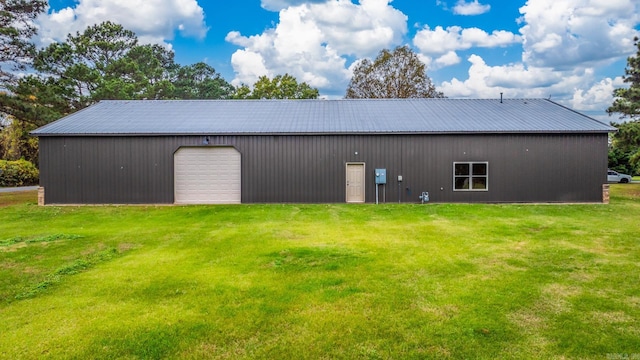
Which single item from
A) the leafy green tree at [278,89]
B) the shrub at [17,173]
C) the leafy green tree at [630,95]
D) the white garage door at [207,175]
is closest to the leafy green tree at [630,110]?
the leafy green tree at [630,95]

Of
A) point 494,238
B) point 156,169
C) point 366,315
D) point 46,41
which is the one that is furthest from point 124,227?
point 46,41

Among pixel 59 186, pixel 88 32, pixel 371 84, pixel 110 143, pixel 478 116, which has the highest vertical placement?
pixel 88 32

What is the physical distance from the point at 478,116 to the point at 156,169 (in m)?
14.0

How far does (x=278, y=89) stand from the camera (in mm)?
37688

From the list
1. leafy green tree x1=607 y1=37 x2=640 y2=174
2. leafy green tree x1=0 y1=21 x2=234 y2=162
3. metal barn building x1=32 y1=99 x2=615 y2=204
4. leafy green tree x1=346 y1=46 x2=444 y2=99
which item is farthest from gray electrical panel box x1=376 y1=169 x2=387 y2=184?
leafy green tree x1=0 y1=21 x2=234 y2=162

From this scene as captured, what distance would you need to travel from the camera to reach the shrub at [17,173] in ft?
81.9

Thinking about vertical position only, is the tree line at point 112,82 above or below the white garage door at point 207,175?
above

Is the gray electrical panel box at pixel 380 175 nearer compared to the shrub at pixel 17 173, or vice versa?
the gray electrical panel box at pixel 380 175

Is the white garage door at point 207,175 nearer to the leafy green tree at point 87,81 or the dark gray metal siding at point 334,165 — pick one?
the dark gray metal siding at point 334,165

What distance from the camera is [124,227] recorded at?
10.6 metres

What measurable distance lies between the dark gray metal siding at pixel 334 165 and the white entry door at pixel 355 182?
0.24 meters

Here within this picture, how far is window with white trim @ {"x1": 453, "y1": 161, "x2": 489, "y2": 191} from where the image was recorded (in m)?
15.6

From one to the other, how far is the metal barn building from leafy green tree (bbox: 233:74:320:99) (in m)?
22.6

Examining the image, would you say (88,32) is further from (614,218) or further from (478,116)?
(614,218)
